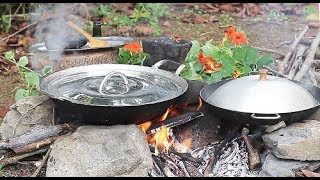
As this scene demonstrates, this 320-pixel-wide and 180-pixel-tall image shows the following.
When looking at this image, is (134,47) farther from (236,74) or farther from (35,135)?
(35,135)

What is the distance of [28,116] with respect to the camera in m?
3.55

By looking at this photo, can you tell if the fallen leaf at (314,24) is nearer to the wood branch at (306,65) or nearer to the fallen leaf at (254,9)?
the fallen leaf at (254,9)

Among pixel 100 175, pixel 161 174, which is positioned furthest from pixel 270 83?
pixel 100 175

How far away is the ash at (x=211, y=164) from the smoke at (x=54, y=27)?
4.33 ft

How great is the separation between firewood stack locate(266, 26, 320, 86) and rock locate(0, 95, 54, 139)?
1.66 meters

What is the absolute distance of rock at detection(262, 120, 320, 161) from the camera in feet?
9.89

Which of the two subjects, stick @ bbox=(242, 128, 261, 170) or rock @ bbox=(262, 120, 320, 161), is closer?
rock @ bbox=(262, 120, 320, 161)

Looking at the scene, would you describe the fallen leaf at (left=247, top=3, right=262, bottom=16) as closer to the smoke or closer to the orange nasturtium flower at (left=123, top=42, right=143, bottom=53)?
the smoke

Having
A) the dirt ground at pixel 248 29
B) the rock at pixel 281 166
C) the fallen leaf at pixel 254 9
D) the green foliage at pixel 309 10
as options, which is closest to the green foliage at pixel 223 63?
the rock at pixel 281 166

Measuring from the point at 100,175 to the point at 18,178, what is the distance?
52 cm

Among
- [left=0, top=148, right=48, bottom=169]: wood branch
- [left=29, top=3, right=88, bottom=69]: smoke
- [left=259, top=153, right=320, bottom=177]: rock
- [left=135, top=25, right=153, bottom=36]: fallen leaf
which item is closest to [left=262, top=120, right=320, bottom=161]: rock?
[left=259, top=153, right=320, bottom=177]: rock

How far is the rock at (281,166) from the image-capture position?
305cm

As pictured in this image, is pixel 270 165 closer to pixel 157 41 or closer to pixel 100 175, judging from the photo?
pixel 100 175

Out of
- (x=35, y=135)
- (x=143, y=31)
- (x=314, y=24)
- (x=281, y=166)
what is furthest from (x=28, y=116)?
(x=314, y=24)
